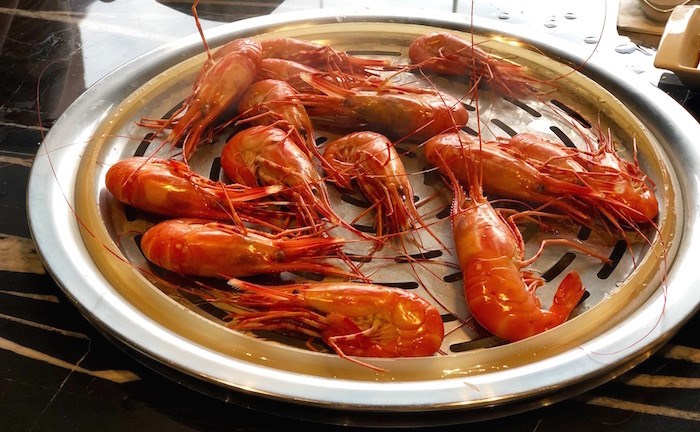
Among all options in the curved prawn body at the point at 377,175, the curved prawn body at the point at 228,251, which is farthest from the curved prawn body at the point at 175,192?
the curved prawn body at the point at 377,175

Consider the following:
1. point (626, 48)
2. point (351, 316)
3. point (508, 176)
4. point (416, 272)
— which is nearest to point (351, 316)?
point (351, 316)

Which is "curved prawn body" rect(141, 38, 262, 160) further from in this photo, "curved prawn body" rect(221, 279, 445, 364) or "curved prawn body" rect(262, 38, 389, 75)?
"curved prawn body" rect(221, 279, 445, 364)

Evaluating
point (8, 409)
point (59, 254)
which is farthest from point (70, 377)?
point (59, 254)

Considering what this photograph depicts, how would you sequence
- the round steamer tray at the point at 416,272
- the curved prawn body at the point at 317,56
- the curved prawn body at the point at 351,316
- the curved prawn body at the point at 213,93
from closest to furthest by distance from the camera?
the round steamer tray at the point at 416,272 → the curved prawn body at the point at 351,316 → the curved prawn body at the point at 213,93 → the curved prawn body at the point at 317,56

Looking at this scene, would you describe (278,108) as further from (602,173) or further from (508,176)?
(602,173)

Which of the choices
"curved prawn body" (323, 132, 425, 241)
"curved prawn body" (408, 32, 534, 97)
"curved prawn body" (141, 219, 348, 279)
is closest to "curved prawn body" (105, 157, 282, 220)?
"curved prawn body" (141, 219, 348, 279)

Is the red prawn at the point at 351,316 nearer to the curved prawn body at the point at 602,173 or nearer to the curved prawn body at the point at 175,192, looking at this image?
the curved prawn body at the point at 175,192

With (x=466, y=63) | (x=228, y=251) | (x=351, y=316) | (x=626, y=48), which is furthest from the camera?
(x=626, y=48)
